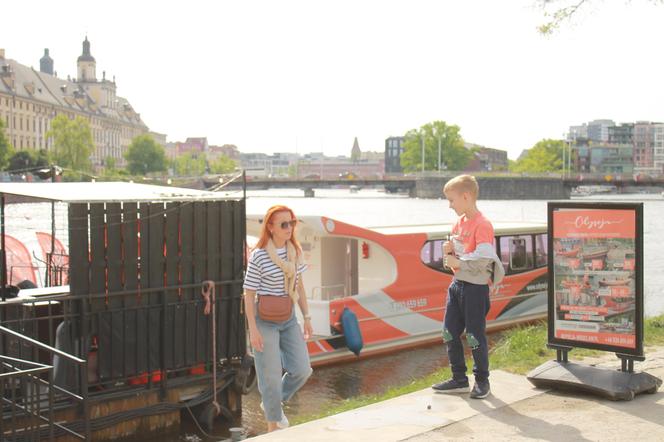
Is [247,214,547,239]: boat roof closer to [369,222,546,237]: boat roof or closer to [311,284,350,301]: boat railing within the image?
[369,222,546,237]: boat roof

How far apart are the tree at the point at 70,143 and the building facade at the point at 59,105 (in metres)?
8.34

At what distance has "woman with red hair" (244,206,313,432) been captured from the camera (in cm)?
650

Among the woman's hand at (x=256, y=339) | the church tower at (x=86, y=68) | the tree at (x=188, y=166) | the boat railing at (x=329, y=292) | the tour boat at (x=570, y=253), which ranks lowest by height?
the boat railing at (x=329, y=292)

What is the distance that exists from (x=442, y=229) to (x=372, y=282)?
213 cm

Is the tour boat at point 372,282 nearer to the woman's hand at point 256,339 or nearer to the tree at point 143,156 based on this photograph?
the woman's hand at point 256,339

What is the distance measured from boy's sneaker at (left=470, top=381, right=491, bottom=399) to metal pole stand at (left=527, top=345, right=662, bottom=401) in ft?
1.45

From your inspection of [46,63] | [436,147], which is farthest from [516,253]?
[46,63]

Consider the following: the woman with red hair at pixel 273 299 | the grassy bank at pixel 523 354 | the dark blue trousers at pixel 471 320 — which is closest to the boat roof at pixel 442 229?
the grassy bank at pixel 523 354

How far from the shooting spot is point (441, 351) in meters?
17.2

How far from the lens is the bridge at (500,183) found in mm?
105875

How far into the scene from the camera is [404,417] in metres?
6.39

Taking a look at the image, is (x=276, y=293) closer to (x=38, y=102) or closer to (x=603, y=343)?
(x=603, y=343)

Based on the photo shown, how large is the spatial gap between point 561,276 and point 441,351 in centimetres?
1013

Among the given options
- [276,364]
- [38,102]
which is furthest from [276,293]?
[38,102]
